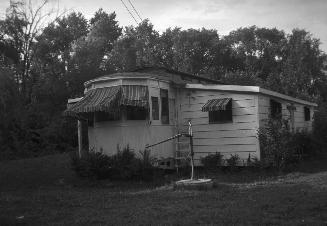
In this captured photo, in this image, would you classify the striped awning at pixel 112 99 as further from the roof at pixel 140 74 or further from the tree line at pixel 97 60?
the tree line at pixel 97 60

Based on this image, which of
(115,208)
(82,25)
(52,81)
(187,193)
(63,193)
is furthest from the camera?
(82,25)

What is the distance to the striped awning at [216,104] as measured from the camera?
1445cm

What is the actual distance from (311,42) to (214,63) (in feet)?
37.8

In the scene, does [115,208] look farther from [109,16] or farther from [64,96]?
[109,16]

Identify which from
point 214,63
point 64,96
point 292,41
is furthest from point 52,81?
point 292,41

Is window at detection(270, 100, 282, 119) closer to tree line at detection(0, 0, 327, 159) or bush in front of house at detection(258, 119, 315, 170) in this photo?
bush in front of house at detection(258, 119, 315, 170)

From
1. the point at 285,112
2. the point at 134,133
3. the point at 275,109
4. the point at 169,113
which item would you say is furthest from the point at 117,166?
the point at 285,112

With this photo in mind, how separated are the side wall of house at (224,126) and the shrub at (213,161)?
230 millimetres

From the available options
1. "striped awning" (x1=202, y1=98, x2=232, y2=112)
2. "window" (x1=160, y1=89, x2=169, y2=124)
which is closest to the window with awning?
"striped awning" (x1=202, y1=98, x2=232, y2=112)

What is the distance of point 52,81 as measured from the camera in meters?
32.3

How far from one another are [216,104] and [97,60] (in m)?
23.2

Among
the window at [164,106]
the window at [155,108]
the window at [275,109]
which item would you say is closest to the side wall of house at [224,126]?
the window at [164,106]

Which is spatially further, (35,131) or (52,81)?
(52,81)

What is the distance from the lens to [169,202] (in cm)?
922
